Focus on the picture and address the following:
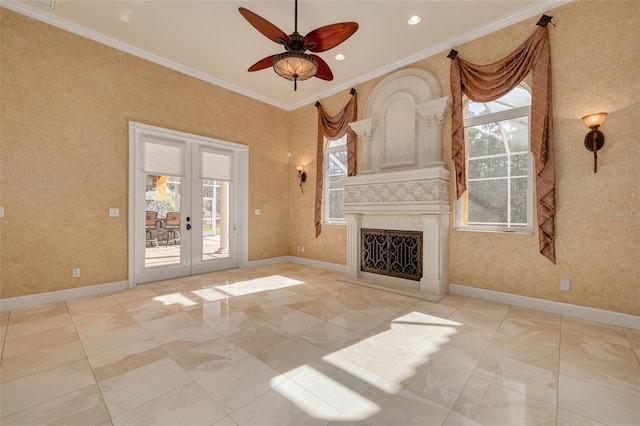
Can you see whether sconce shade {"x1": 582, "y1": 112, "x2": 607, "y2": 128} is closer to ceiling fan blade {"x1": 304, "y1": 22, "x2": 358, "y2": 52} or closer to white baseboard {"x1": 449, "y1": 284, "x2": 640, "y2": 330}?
white baseboard {"x1": 449, "y1": 284, "x2": 640, "y2": 330}

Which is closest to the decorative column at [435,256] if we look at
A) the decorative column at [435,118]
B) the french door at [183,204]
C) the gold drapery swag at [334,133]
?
the decorative column at [435,118]

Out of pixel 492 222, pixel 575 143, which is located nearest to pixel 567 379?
pixel 492 222

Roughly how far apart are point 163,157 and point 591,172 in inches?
248

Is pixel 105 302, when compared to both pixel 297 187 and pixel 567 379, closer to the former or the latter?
pixel 297 187

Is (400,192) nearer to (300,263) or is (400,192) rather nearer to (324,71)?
(324,71)

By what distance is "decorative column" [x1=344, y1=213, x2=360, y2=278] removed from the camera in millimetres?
5031

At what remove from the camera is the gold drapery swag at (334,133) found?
539 centimetres

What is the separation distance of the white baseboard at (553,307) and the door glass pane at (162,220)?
16.0 feet

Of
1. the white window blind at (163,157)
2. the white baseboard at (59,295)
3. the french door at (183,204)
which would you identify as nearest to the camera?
the white baseboard at (59,295)

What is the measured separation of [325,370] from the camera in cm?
218

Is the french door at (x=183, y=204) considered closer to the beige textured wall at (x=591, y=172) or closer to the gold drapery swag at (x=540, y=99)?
the gold drapery swag at (x=540, y=99)

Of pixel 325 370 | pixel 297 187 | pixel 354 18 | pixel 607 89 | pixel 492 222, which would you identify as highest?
pixel 354 18

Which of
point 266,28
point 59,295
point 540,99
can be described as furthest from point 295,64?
point 59,295

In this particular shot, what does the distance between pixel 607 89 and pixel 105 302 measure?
6.88 metres
